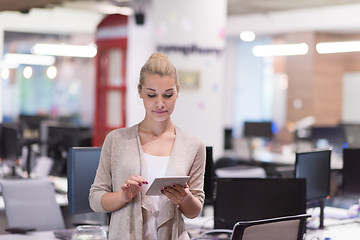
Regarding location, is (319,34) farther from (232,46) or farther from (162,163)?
(162,163)

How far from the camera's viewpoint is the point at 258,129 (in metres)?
13.0

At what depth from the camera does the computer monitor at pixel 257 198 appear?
4.12 metres

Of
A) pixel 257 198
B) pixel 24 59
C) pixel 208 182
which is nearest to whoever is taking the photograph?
pixel 257 198

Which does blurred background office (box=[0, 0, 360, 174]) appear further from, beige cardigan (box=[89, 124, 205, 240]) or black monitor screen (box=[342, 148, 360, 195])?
beige cardigan (box=[89, 124, 205, 240])

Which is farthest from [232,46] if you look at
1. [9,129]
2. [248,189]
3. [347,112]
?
[248,189]

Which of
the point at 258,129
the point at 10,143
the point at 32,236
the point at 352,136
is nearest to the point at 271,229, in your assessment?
the point at 32,236

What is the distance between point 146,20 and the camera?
836cm

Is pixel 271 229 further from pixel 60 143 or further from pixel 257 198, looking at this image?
pixel 60 143

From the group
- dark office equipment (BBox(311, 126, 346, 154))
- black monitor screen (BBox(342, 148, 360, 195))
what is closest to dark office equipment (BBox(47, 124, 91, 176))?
black monitor screen (BBox(342, 148, 360, 195))

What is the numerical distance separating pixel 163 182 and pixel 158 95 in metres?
0.45

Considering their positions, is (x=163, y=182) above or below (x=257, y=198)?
above

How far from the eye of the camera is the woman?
2936 mm

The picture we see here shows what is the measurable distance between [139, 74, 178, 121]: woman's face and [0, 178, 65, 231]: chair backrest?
2094 mm

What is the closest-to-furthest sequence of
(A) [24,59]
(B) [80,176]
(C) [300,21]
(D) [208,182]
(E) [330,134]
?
(B) [80,176]
(D) [208,182]
(E) [330,134]
(C) [300,21]
(A) [24,59]
